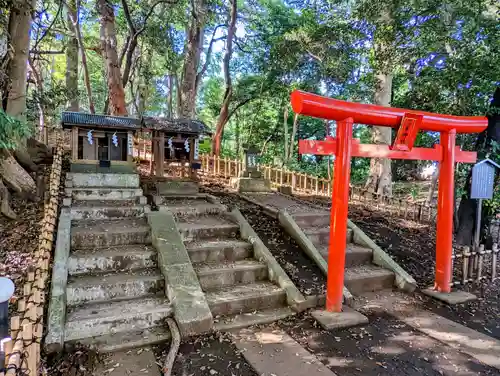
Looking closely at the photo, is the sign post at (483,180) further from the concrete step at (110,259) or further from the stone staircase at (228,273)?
the concrete step at (110,259)

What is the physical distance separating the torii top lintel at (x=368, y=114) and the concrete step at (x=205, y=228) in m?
2.66

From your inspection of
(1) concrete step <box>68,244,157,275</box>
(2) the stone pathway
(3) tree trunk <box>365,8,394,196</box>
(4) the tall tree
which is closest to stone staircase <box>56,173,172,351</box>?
(1) concrete step <box>68,244,157,275</box>

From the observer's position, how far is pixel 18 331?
241cm

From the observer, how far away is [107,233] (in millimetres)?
4984

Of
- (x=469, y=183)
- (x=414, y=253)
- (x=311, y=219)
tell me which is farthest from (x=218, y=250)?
(x=469, y=183)

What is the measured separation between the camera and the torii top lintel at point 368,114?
3931 millimetres

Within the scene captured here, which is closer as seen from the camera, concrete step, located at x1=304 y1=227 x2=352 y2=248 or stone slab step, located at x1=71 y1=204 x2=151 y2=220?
stone slab step, located at x1=71 y1=204 x2=151 y2=220

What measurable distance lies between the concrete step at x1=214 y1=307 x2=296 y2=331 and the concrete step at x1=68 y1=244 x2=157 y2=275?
4.62 ft

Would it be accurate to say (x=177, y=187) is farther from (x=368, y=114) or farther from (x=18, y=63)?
(x=368, y=114)

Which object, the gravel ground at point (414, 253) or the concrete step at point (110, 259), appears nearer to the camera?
the concrete step at point (110, 259)

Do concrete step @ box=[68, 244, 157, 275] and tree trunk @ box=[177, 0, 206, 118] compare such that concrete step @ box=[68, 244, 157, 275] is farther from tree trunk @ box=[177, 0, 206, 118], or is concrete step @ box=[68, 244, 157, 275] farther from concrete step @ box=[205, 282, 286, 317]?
tree trunk @ box=[177, 0, 206, 118]

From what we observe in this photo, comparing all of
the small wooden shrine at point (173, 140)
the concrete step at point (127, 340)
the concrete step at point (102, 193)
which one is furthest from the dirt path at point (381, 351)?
the small wooden shrine at point (173, 140)

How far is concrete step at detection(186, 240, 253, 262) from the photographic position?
508 centimetres

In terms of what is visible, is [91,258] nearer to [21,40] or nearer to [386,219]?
[21,40]
